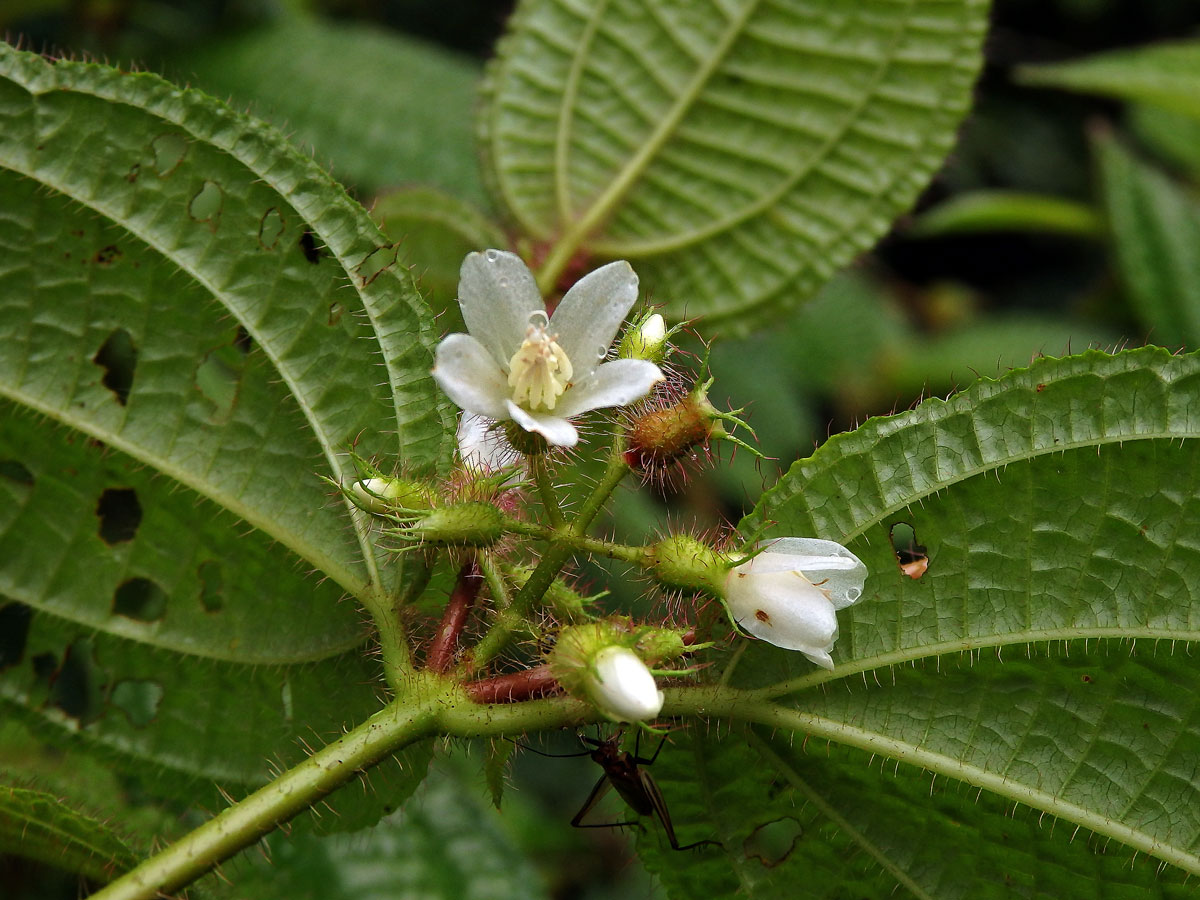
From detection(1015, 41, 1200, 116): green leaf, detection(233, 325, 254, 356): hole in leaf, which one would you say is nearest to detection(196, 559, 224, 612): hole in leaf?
detection(233, 325, 254, 356): hole in leaf

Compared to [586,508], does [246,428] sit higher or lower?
lower

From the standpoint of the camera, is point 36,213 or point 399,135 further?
point 399,135

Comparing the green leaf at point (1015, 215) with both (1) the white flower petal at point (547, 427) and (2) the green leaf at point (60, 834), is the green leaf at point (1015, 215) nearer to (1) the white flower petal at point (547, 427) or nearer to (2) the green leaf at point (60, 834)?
(1) the white flower petal at point (547, 427)

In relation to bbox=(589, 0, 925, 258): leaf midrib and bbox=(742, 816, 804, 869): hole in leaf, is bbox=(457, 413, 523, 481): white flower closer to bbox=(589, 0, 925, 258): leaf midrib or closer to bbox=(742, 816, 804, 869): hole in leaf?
bbox=(742, 816, 804, 869): hole in leaf

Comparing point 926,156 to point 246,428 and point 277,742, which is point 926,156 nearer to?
point 246,428

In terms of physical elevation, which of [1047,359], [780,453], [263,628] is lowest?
[780,453]

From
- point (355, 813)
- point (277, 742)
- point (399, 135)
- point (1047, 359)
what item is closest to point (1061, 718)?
point (1047, 359)
